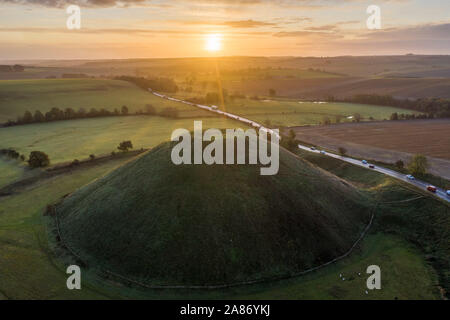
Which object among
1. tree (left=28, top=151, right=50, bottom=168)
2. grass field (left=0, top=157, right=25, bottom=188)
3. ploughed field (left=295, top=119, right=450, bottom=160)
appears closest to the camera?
grass field (left=0, top=157, right=25, bottom=188)

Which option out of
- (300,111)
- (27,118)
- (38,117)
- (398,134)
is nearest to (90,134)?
(38,117)

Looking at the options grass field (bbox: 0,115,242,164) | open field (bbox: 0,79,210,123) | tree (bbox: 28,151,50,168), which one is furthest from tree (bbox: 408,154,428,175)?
open field (bbox: 0,79,210,123)

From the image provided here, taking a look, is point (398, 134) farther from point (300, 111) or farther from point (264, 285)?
point (264, 285)

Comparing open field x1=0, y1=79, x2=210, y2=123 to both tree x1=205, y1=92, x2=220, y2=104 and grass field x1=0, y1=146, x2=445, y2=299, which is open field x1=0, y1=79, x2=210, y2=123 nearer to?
tree x1=205, y1=92, x2=220, y2=104

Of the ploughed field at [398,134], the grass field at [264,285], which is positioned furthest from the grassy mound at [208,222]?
the ploughed field at [398,134]

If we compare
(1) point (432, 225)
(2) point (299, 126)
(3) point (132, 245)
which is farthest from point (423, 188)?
(2) point (299, 126)

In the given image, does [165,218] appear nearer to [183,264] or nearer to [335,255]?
[183,264]
